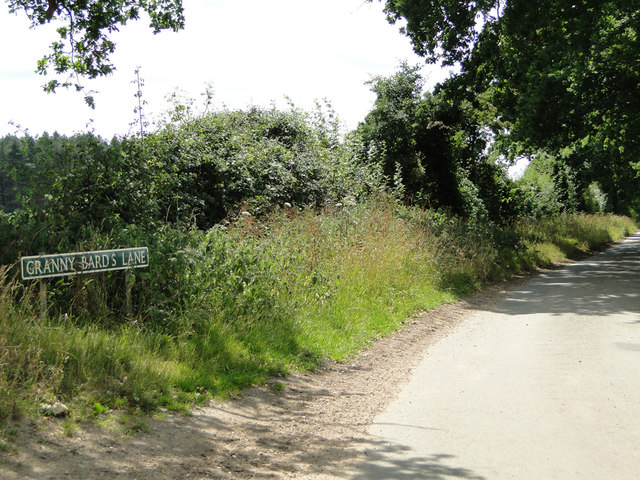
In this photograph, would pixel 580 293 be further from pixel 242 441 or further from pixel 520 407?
pixel 242 441

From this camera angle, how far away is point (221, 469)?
4703mm

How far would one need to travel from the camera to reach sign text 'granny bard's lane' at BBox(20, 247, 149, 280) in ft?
20.0

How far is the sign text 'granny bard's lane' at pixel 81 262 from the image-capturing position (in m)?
6.09

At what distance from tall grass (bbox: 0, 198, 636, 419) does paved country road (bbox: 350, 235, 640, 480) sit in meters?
1.60

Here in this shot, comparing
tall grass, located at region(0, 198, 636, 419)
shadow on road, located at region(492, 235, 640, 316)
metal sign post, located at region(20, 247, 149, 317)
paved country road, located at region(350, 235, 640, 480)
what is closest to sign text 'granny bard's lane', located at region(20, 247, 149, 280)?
metal sign post, located at region(20, 247, 149, 317)

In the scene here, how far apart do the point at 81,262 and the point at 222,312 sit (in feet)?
5.98

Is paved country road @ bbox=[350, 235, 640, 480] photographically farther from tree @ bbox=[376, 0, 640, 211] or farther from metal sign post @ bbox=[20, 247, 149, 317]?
tree @ bbox=[376, 0, 640, 211]

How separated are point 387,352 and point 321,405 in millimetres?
2732

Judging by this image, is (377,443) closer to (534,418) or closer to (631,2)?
(534,418)

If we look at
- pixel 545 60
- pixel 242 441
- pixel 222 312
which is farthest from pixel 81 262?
pixel 545 60

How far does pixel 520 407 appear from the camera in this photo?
6219mm

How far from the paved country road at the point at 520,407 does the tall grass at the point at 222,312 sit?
160 cm

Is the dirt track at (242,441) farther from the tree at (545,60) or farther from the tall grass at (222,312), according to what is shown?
the tree at (545,60)

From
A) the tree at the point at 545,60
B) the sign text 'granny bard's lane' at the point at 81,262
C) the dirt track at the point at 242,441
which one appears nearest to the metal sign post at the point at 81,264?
the sign text 'granny bard's lane' at the point at 81,262
